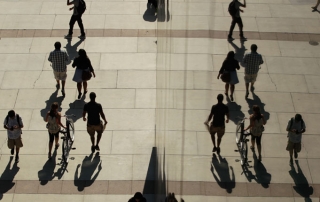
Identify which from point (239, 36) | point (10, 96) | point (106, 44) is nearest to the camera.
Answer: point (239, 36)

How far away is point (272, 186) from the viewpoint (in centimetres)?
142

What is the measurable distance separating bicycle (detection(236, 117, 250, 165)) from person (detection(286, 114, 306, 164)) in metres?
0.13

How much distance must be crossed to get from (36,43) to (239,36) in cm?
1414

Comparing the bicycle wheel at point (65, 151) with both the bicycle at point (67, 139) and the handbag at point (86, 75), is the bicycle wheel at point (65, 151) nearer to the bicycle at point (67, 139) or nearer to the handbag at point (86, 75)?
the bicycle at point (67, 139)

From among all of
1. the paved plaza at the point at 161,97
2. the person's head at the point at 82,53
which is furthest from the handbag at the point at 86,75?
the paved plaza at the point at 161,97

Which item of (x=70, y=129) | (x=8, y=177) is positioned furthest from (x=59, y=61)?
(x=8, y=177)

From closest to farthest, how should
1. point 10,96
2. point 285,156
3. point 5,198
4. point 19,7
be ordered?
point 285,156 < point 5,198 < point 10,96 < point 19,7

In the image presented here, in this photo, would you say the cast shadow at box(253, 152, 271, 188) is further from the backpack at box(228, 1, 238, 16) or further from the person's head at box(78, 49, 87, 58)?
the person's head at box(78, 49, 87, 58)

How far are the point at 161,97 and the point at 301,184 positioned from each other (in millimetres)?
6174

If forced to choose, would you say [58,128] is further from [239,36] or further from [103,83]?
[239,36]

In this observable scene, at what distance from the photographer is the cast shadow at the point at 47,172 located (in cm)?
1082

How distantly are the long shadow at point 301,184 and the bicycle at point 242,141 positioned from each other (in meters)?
0.16

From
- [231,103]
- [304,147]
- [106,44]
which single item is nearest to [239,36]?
[231,103]

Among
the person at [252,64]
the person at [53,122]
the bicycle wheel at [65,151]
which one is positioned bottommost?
the person at [252,64]
